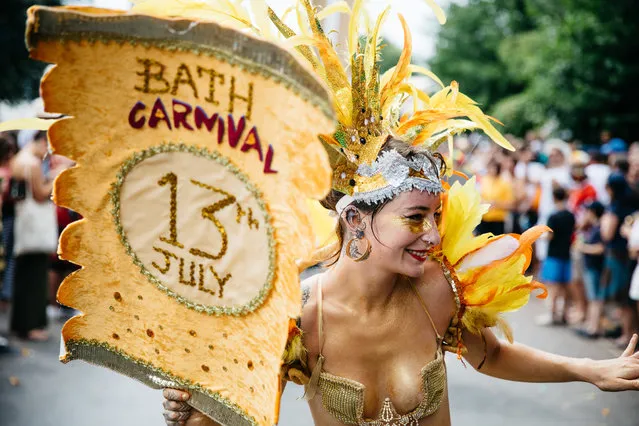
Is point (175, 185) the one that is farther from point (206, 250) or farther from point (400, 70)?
point (400, 70)

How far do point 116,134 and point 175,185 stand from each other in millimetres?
203

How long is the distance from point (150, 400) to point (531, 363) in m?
4.07

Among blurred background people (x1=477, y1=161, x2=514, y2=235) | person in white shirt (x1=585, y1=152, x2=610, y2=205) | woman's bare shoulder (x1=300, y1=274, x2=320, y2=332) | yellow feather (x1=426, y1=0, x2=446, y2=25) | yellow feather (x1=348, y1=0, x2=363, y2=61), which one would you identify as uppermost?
yellow feather (x1=426, y1=0, x2=446, y2=25)

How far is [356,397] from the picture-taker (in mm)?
2344

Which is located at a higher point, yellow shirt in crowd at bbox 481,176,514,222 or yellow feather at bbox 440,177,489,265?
yellow feather at bbox 440,177,489,265

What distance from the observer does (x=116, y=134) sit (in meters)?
1.89

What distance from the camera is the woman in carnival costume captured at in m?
2.29

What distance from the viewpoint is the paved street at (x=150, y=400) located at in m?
5.46

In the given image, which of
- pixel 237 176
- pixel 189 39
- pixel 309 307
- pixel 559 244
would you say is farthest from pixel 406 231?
pixel 559 244

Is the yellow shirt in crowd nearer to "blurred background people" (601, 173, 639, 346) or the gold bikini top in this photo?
"blurred background people" (601, 173, 639, 346)

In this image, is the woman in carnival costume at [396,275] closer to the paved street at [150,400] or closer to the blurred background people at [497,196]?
the paved street at [150,400]

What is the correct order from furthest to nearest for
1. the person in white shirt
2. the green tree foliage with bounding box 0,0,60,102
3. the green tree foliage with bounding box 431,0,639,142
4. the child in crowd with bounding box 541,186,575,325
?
the green tree foliage with bounding box 0,0,60,102, the green tree foliage with bounding box 431,0,639,142, the person in white shirt, the child in crowd with bounding box 541,186,575,325

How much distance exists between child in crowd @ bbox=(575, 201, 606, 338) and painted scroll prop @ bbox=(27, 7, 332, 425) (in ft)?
19.8

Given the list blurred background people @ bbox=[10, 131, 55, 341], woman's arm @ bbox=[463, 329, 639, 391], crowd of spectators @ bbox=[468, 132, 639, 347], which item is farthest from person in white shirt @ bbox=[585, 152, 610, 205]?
woman's arm @ bbox=[463, 329, 639, 391]
